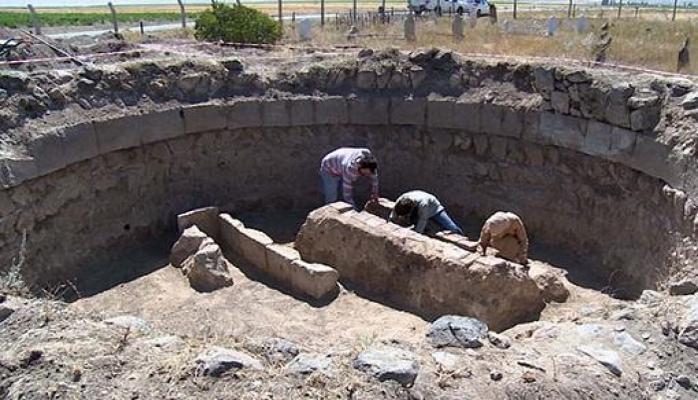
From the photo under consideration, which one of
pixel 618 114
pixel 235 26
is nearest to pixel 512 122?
pixel 618 114

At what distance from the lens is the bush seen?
15633 mm

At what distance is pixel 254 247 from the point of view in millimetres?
9141

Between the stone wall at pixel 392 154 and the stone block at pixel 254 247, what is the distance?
176cm

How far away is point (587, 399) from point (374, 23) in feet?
69.4

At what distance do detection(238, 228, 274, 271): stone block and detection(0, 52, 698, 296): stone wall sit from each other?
5.78ft

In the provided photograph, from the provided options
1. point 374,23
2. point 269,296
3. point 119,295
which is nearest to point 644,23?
point 374,23

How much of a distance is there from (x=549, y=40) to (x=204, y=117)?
9.25 metres

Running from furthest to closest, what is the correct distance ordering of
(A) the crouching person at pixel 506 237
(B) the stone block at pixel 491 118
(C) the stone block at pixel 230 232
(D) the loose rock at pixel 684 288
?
(B) the stone block at pixel 491 118
(C) the stone block at pixel 230 232
(A) the crouching person at pixel 506 237
(D) the loose rock at pixel 684 288

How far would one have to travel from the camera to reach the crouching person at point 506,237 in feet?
27.2

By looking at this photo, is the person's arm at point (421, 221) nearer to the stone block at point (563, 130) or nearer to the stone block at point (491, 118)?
the stone block at point (491, 118)

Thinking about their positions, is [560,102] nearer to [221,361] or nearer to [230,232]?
[230,232]

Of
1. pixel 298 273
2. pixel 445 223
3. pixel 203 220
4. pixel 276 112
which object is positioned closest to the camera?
pixel 298 273

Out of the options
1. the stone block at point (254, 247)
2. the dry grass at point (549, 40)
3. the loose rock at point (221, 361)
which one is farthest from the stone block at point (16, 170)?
the dry grass at point (549, 40)

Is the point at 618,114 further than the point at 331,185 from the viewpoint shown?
No
